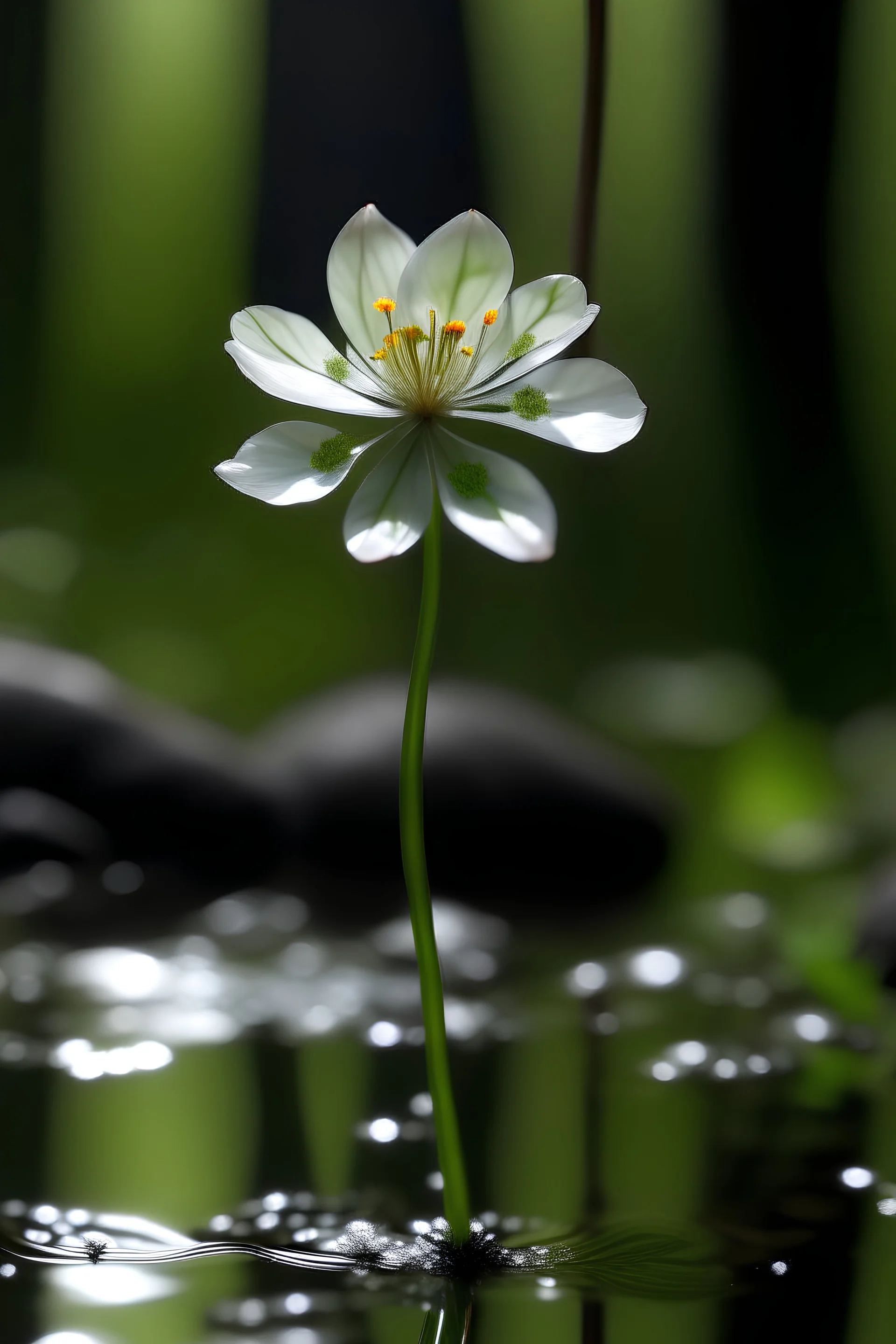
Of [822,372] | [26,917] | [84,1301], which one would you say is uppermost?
[822,372]

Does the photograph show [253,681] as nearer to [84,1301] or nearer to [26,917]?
[26,917]

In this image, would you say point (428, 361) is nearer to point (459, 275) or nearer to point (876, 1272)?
point (459, 275)

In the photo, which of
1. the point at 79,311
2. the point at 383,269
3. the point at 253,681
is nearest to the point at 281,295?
the point at 79,311

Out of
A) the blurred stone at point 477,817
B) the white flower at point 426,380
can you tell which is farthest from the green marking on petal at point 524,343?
the blurred stone at point 477,817

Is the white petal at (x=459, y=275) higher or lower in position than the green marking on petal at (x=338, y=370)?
higher

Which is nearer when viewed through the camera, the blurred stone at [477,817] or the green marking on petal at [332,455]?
the green marking on petal at [332,455]

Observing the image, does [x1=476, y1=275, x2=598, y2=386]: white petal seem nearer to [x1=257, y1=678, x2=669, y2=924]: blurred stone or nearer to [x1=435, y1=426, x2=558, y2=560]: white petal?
[x1=435, y1=426, x2=558, y2=560]: white petal

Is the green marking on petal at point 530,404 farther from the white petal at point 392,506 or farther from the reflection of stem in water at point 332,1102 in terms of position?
the reflection of stem in water at point 332,1102

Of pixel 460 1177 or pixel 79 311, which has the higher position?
pixel 79 311
